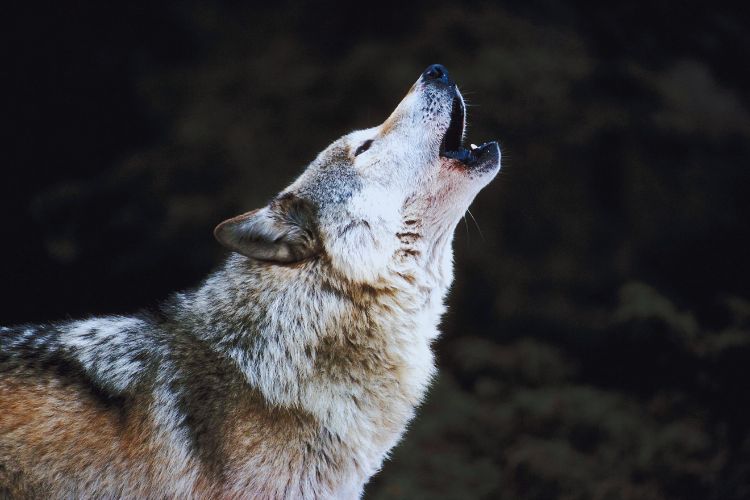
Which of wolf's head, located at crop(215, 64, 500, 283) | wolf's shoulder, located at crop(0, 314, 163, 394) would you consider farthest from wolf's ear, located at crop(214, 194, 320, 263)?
wolf's shoulder, located at crop(0, 314, 163, 394)

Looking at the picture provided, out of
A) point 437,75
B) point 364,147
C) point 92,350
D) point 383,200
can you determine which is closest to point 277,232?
point 383,200

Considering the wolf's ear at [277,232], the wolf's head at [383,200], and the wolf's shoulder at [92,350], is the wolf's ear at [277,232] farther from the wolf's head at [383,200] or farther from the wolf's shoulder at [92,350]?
the wolf's shoulder at [92,350]

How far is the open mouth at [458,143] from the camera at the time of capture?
3.17 meters

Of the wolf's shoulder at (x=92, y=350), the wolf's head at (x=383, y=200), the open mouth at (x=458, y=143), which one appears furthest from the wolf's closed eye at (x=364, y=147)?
the wolf's shoulder at (x=92, y=350)

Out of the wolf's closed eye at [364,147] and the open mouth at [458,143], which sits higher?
the open mouth at [458,143]

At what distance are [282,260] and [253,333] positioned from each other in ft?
1.03

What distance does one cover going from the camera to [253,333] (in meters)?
2.91

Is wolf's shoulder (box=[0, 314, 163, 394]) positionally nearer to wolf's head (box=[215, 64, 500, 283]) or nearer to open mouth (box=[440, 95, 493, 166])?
wolf's head (box=[215, 64, 500, 283])

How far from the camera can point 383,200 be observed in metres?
3.05

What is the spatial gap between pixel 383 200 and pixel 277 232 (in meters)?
0.46

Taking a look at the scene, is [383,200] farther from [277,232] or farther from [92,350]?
[92,350]

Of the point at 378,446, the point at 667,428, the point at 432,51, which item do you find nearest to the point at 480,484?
the point at 667,428

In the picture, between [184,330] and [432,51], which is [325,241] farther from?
[432,51]

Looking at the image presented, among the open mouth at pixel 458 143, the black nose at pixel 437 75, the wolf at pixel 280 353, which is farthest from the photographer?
the black nose at pixel 437 75
